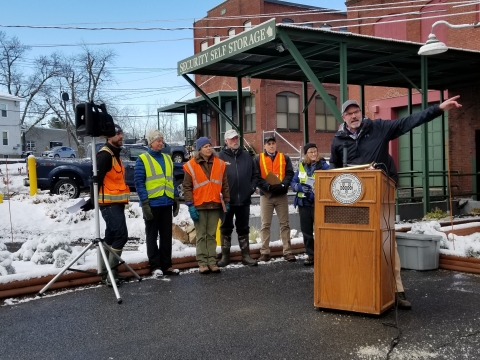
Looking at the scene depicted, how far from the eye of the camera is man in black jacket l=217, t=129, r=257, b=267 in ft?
24.5

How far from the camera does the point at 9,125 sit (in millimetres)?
50375

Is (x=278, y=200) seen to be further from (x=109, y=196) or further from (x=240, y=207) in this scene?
(x=109, y=196)

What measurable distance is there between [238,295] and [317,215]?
1.47 m

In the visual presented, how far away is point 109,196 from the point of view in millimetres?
6410

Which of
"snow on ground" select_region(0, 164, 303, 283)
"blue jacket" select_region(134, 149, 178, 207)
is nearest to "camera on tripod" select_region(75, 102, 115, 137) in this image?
"blue jacket" select_region(134, 149, 178, 207)

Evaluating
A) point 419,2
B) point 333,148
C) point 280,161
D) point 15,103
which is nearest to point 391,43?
point 280,161

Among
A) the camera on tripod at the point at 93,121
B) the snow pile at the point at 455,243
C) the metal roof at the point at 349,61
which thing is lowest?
the snow pile at the point at 455,243

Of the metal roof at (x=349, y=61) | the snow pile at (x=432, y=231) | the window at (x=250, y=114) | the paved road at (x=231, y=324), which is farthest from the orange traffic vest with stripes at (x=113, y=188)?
the window at (x=250, y=114)

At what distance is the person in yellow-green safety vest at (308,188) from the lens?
741 centimetres

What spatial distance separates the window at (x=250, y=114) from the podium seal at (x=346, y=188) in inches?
991

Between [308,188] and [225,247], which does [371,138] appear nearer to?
[308,188]

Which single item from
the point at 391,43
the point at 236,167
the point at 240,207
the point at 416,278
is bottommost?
the point at 416,278

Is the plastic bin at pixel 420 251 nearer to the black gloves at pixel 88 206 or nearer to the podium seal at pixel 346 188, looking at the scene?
the podium seal at pixel 346 188

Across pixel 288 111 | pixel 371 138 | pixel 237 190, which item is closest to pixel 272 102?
pixel 288 111
